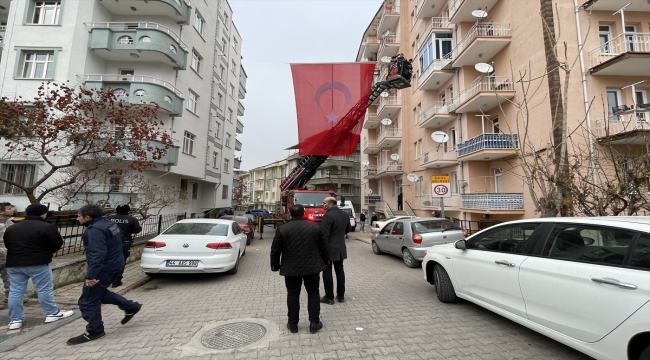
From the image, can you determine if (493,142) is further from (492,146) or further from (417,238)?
(417,238)

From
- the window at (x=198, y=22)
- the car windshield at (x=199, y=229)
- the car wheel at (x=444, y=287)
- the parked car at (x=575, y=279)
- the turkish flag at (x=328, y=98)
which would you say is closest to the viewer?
the parked car at (x=575, y=279)

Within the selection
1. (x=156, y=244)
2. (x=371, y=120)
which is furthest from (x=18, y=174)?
(x=371, y=120)

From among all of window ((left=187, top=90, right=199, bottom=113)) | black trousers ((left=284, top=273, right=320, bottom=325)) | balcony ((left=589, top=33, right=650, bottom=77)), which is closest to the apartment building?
window ((left=187, top=90, right=199, bottom=113))

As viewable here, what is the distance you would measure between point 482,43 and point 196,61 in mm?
17930

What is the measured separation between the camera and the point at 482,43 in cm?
1405

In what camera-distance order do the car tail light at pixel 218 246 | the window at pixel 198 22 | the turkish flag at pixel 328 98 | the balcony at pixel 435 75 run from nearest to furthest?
the car tail light at pixel 218 246
the turkish flag at pixel 328 98
the balcony at pixel 435 75
the window at pixel 198 22

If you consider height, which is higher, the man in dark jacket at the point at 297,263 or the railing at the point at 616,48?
the railing at the point at 616,48

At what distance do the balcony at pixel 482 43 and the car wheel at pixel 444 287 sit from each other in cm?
1360

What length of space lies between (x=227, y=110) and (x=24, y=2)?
13539 millimetres

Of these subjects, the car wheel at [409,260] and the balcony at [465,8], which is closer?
the car wheel at [409,260]

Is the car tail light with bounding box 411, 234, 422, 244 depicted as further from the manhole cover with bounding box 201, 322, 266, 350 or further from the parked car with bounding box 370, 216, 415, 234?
the manhole cover with bounding box 201, 322, 266, 350

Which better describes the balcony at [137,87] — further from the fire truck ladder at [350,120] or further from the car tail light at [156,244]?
the car tail light at [156,244]

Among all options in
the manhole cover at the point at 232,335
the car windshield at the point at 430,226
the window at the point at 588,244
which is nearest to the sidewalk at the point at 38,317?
the manhole cover at the point at 232,335

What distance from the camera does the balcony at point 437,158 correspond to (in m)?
16.9
